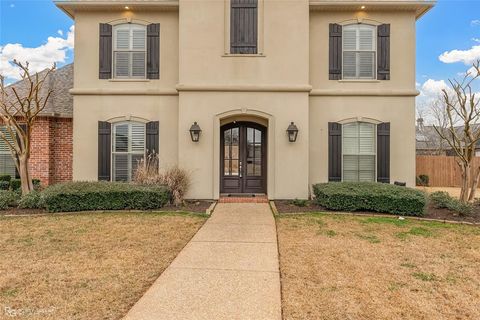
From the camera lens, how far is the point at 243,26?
945cm

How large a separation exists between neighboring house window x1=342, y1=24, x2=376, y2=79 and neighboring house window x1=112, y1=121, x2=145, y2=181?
23.8 ft

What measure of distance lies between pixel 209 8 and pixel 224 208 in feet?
20.4

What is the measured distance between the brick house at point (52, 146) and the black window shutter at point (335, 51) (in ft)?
30.8

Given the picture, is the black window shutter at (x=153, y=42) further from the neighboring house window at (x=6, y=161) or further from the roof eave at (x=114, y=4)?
the neighboring house window at (x=6, y=161)

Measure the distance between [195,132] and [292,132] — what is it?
2.97 m

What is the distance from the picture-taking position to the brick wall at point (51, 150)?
10773mm

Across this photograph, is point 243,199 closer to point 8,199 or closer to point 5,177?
point 8,199

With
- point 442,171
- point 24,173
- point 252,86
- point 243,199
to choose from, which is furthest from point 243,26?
point 442,171

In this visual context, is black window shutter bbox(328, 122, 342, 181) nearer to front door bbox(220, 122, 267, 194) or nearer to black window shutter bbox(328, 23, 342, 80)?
black window shutter bbox(328, 23, 342, 80)

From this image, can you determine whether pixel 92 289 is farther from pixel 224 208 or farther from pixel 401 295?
pixel 224 208

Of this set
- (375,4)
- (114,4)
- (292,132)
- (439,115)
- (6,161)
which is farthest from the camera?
(439,115)

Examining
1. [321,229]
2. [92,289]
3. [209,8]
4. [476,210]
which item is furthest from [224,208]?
[476,210]

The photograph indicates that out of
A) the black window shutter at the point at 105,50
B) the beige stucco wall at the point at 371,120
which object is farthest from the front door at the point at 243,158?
the black window shutter at the point at 105,50

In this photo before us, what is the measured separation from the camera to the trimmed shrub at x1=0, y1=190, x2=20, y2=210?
27.0 feet
